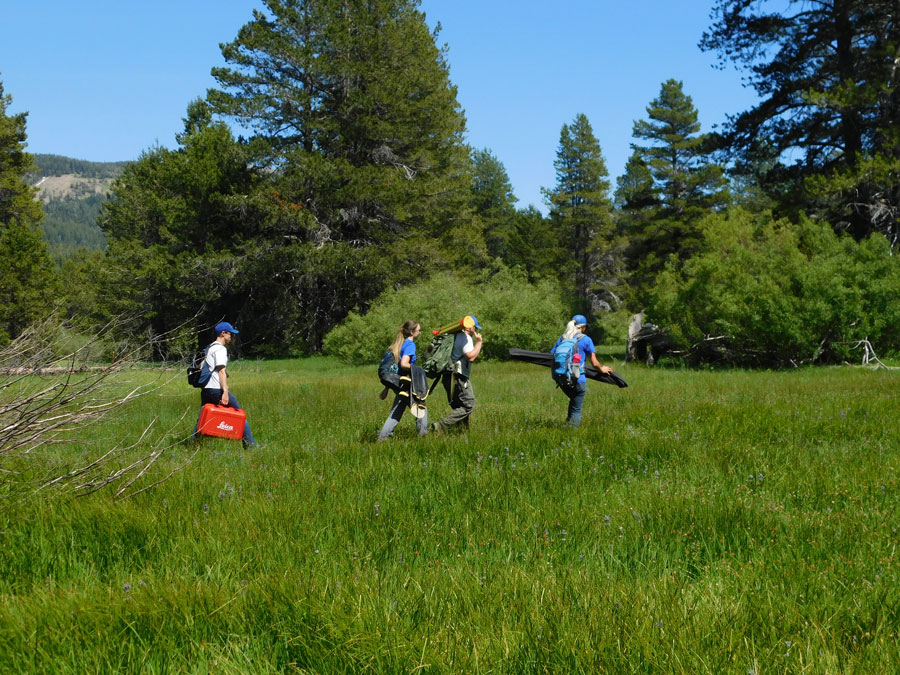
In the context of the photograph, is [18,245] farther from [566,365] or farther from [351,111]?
[566,365]

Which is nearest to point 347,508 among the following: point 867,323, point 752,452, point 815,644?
point 815,644

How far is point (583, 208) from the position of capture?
2197 inches

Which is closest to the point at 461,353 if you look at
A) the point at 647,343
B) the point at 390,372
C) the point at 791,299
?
the point at 390,372

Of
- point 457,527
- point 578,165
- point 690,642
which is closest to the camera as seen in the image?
point 690,642

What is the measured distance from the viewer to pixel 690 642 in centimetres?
247

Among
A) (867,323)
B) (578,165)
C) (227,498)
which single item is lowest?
(227,498)

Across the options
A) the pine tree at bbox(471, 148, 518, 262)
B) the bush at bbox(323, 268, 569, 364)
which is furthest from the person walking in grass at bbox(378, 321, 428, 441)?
the pine tree at bbox(471, 148, 518, 262)

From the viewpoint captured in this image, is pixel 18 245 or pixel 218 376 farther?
pixel 18 245

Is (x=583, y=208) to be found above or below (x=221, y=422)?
above

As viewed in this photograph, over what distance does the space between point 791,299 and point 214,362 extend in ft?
53.2

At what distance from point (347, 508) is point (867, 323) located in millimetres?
17937

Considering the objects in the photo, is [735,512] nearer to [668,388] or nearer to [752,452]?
[752,452]

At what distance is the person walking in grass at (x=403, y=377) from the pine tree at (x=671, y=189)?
34400mm

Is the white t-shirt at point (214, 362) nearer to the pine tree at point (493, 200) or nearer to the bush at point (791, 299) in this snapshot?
the bush at point (791, 299)
